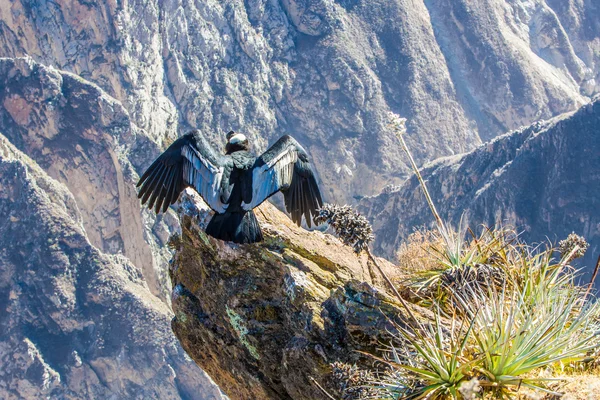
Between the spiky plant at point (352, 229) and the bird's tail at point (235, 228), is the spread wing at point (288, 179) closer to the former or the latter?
the bird's tail at point (235, 228)

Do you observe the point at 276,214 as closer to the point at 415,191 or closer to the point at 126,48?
the point at 415,191

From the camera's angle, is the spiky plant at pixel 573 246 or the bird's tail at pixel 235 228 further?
the spiky plant at pixel 573 246

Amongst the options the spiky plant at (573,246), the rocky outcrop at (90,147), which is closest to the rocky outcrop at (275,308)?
the spiky plant at (573,246)

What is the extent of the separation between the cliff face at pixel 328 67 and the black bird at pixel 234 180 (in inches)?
2677

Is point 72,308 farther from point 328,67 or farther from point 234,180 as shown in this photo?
point 234,180

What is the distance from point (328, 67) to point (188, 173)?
282 feet

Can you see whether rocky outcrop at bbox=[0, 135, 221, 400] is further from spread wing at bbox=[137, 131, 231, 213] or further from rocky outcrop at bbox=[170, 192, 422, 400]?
spread wing at bbox=[137, 131, 231, 213]

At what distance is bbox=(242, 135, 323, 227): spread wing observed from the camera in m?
8.32

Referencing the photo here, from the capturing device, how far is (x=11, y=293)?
224 feet

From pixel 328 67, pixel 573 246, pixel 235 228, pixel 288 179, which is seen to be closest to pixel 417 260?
pixel 573 246

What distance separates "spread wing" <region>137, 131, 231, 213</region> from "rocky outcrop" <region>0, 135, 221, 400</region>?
6179cm

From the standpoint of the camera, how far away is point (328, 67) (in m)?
92.8

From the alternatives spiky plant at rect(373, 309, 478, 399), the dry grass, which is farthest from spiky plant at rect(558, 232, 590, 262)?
spiky plant at rect(373, 309, 478, 399)

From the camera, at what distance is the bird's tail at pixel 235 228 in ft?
26.2
